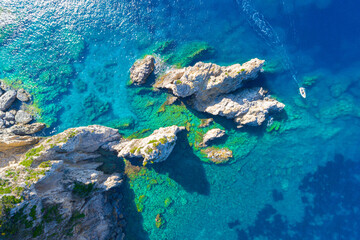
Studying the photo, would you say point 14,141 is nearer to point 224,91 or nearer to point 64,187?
point 64,187

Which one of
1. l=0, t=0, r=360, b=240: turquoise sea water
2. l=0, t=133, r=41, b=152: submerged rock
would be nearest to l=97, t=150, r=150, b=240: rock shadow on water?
l=0, t=0, r=360, b=240: turquoise sea water

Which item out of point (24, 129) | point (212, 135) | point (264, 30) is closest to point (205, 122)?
point (212, 135)

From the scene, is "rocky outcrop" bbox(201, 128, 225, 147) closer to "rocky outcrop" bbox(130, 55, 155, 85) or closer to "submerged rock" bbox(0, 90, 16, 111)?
"rocky outcrop" bbox(130, 55, 155, 85)

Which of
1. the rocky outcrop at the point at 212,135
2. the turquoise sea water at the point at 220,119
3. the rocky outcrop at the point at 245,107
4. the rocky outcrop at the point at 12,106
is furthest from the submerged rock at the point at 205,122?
the rocky outcrop at the point at 12,106

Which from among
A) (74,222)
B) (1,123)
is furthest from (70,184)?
(1,123)

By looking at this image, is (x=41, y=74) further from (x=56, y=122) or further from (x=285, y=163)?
(x=285, y=163)
